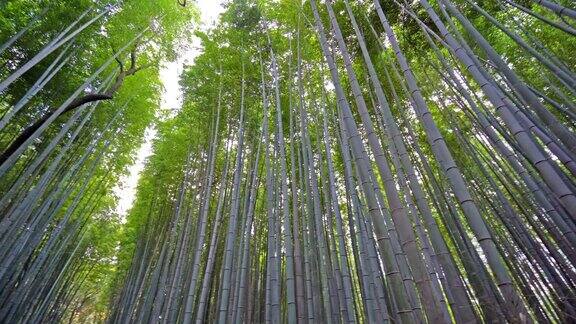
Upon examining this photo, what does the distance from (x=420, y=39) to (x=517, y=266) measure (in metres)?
3.26

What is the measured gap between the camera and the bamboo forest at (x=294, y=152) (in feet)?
7.39

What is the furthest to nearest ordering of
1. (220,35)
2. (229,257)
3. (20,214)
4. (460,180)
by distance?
1. (220,35)
2. (20,214)
3. (229,257)
4. (460,180)

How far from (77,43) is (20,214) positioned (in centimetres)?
246

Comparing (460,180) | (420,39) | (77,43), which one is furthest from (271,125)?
(460,180)

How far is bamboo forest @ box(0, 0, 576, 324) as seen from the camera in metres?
2.25

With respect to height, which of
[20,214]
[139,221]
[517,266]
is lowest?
[517,266]

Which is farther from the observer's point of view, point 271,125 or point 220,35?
point 271,125

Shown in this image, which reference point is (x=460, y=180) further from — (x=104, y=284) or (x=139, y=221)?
(x=104, y=284)

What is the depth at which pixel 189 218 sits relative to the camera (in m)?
5.07

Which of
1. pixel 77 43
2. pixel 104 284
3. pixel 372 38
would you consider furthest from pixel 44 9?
pixel 104 284

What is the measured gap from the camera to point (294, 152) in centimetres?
496

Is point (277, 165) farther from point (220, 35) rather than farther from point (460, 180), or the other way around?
point (460, 180)

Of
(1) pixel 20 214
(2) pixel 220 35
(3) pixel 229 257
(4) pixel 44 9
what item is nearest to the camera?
(3) pixel 229 257

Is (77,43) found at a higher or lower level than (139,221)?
higher
